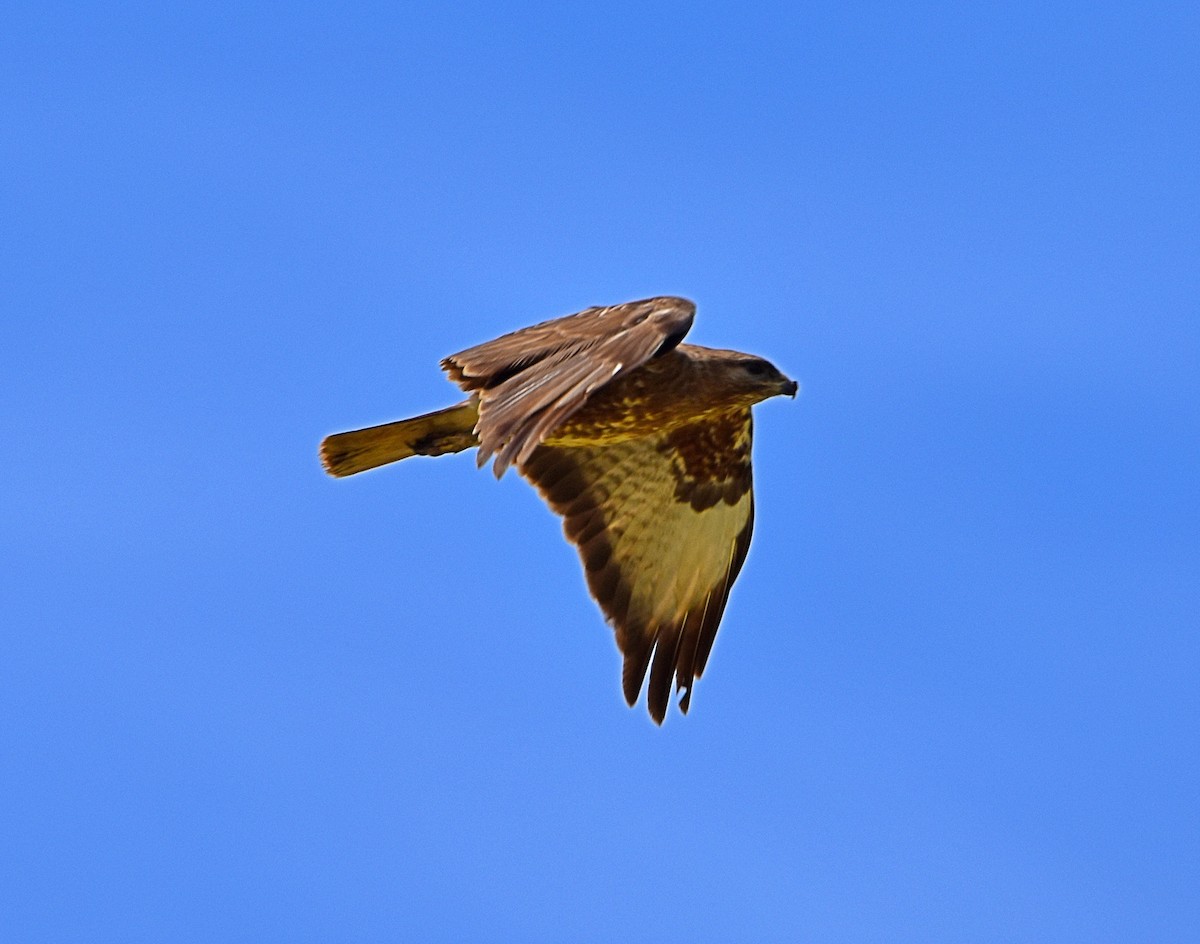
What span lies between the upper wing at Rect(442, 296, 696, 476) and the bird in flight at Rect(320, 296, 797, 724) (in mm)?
17

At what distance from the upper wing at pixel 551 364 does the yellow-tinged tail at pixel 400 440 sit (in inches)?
32.2

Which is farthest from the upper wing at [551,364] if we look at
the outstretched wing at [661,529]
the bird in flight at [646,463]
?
the outstretched wing at [661,529]

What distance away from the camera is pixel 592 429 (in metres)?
12.0

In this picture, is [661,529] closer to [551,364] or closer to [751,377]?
[751,377]

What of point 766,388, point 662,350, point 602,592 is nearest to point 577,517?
point 602,592

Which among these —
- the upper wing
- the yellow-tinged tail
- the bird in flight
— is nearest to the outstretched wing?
the bird in flight

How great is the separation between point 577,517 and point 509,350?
2.15 m

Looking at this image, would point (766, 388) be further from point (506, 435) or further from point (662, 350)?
point (506, 435)

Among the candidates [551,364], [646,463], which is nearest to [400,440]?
[646,463]

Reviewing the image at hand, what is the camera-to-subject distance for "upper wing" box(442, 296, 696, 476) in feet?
32.5

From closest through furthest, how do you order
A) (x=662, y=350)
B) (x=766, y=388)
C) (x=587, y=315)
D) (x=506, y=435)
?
(x=506, y=435)
(x=662, y=350)
(x=587, y=315)
(x=766, y=388)

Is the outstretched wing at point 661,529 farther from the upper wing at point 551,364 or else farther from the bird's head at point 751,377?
the upper wing at point 551,364

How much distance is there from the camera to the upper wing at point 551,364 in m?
9.90

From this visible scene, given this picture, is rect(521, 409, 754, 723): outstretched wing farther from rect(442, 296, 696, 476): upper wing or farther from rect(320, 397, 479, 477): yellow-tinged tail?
rect(442, 296, 696, 476): upper wing
